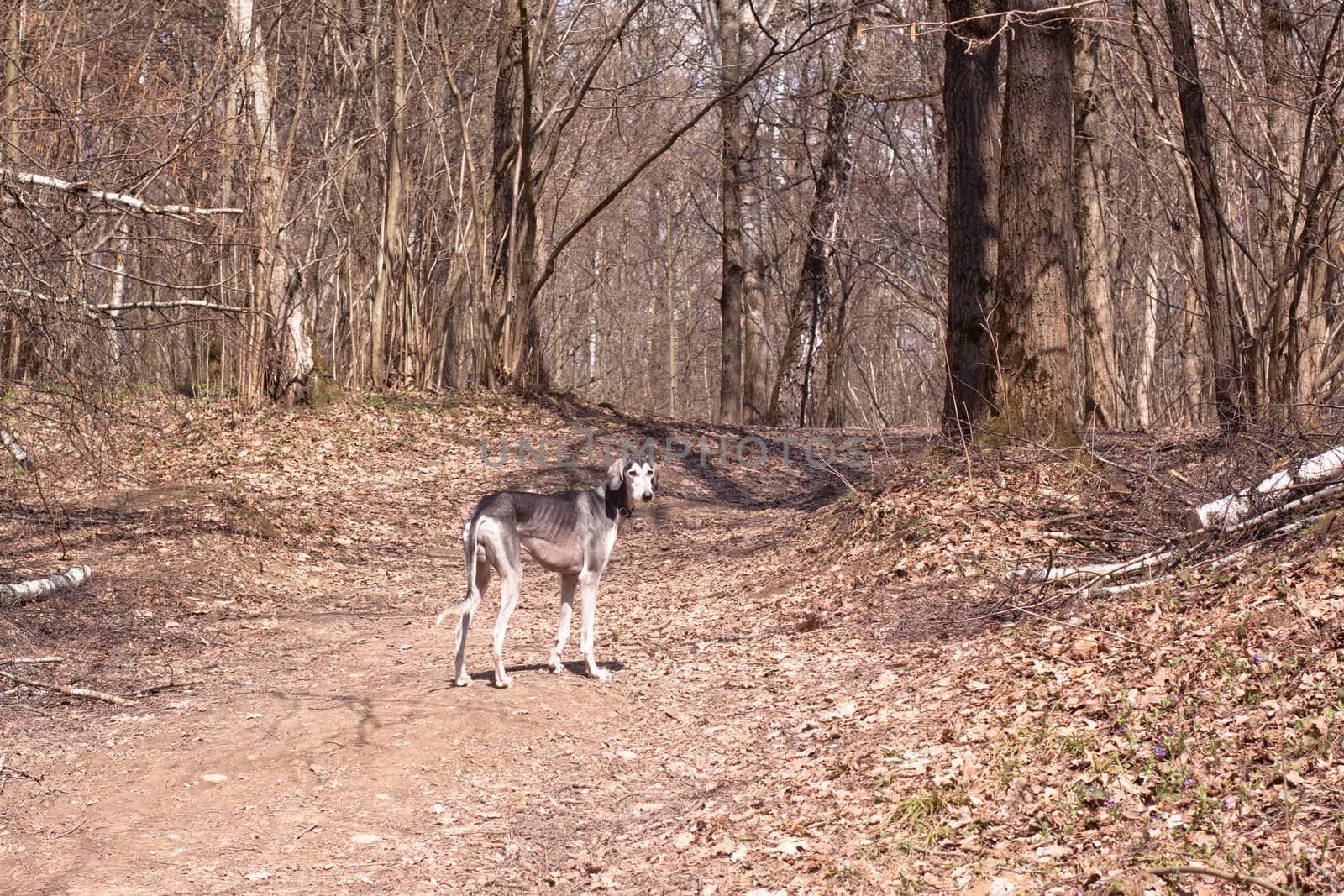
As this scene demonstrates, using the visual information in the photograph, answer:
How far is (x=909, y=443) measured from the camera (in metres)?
17.3

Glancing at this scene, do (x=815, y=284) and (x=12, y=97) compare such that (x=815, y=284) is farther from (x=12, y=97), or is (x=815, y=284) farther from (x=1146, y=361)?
(x=12, y=97)

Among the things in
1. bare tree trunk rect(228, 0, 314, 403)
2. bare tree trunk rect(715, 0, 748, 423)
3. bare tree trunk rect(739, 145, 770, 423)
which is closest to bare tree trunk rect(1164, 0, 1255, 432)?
bare tree trunk rect(228, 0, 314, 403)

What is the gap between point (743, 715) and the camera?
789 centimetres

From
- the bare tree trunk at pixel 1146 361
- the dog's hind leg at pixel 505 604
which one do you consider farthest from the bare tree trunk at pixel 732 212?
the dog's hind leg at pixel 505 604

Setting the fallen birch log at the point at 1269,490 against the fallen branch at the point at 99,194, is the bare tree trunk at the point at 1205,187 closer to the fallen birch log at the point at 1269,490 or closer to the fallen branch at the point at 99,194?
the fallen birch log at the point at 1269,490

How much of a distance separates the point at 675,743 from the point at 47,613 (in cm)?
Answer: 591

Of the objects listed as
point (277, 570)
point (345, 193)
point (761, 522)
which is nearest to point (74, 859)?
point (277, 570)

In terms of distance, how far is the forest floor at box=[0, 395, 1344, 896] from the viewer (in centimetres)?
523

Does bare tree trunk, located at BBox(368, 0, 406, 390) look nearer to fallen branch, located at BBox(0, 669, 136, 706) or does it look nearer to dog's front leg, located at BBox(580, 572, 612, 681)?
fallen branch, located at BBox(0, 669, 136, 706)

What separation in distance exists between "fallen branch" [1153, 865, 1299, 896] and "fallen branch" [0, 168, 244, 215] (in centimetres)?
794

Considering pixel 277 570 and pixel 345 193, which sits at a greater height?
pixel 345 193

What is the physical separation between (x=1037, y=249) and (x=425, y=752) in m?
7.71

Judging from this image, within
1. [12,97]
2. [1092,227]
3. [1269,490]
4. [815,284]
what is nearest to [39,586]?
[12,97]

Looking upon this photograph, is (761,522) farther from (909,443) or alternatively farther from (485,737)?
(485,737)
